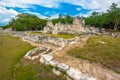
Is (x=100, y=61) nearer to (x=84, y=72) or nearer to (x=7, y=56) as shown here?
(x=84, y=72)

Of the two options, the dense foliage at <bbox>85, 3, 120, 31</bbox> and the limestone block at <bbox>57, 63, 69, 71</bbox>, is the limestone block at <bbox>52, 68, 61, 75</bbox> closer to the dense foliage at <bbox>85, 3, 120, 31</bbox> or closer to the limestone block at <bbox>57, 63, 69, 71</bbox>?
the limestone block at <bbox>57, 63, 69, 71</bbox>

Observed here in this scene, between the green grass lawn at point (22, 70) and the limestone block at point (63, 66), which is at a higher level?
the limestone block at point (63, 66)

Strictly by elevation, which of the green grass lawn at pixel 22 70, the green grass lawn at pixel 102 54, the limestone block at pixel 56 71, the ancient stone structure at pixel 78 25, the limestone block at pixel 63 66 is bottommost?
the green grass lawn at pixel 22 70

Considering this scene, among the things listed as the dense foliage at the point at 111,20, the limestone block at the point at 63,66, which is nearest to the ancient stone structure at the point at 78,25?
the dense foliage at the point at 111,20

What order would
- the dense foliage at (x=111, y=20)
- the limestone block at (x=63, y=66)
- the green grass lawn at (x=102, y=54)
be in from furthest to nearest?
1. the dense foliage at (x=111, y=20)
2. the green grass lawn at (x=102, y=54)
3. the limestone block at (x=63, y=66)

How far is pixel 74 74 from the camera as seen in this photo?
19578 mm

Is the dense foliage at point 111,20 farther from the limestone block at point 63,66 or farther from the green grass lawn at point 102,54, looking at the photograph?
the limestone block at point 63,66

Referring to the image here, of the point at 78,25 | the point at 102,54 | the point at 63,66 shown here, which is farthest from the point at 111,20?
the point at 63,66

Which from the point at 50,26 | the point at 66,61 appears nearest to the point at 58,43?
the point at 66,61

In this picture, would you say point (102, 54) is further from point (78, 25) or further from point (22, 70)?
point (78, 25)

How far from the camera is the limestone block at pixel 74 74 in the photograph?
19.2 metres

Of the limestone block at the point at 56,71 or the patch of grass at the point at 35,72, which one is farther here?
the limestone block at the point at 56,71

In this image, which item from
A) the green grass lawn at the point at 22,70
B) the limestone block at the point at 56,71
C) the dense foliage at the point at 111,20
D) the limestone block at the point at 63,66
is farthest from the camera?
the dense foliage at the point at 111,20

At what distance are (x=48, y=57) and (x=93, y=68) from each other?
6.34 meters
